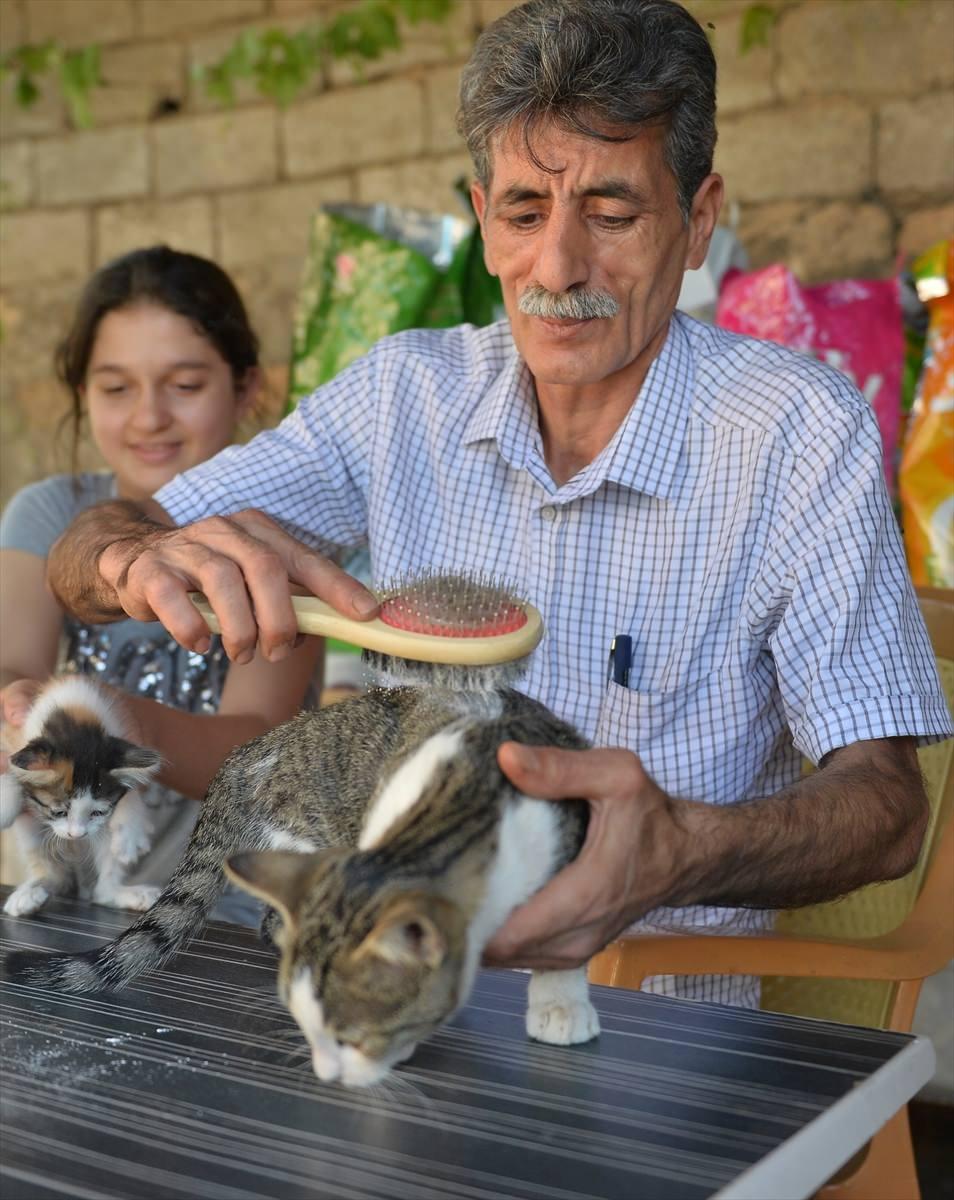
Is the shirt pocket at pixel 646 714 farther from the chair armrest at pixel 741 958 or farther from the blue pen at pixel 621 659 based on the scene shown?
the chair armrest at pixel 741 958

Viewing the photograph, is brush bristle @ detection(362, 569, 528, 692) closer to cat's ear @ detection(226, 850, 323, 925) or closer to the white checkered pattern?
cat's ear @ detection(226, 850, 323, 925)

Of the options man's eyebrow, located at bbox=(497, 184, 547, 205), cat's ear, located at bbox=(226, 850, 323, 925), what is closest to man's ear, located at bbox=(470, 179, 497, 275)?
man's eyebrow, located at bbox=(497, 184, 547, 205)

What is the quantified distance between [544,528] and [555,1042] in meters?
0.85

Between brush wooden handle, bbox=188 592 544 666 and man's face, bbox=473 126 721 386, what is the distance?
25.2 inches

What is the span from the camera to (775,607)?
172 cm

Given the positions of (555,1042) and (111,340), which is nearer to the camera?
(555,1042)

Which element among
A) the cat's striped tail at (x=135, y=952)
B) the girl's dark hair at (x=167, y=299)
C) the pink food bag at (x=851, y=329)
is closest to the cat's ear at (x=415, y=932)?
the cat's striped tail at (x=135, y=952)

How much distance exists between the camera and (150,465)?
248cm

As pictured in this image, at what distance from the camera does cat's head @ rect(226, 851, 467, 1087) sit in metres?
1.00

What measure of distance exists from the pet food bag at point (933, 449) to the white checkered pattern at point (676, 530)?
2.95 feet

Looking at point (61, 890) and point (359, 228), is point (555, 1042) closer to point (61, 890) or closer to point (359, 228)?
point (61, 890)

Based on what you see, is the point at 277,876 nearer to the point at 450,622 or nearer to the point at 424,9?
the point at 450,622

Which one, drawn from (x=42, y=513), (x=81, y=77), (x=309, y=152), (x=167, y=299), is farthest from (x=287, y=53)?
(x=42, y=513)

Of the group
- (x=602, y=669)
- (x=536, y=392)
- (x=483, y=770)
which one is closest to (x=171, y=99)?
(x=536, y=392)
